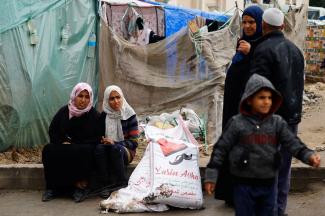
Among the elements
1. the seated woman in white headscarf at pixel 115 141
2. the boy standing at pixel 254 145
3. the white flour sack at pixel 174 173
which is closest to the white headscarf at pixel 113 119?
the seated woman in white headscarf at pixel 115 141

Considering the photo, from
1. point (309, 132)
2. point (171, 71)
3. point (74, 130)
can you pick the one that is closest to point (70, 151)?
point (74, 130)

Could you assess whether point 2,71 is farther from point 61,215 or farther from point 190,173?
point 190,173

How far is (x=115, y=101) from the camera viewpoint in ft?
18.0

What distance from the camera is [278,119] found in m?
3.68

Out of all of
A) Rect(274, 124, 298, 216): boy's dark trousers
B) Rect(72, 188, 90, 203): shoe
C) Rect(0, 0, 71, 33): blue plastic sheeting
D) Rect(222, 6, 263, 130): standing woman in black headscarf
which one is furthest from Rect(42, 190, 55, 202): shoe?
Rect(274, 124, 298, 216): boy's dark trousers

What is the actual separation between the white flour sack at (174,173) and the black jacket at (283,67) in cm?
108

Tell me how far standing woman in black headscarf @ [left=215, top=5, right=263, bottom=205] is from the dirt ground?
1.71 m

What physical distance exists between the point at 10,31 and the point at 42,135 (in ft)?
4.31

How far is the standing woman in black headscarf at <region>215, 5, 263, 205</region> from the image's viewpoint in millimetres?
4500

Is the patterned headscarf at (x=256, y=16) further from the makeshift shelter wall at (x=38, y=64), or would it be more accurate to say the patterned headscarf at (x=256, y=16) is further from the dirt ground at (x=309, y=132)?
the makeshift shelter wall at (x=38, y=64)

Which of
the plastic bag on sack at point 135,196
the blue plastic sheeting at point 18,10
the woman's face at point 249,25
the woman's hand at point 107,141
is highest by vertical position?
the blue plastic sheeting at point 18,10

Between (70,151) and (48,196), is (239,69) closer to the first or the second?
(70,151)

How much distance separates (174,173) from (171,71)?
10.5 ft

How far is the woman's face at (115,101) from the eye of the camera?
18.0 feet
